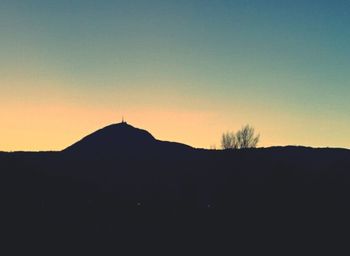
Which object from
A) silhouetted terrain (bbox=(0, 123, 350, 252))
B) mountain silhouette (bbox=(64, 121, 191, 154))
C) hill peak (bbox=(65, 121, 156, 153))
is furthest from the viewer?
hill peak (bbox=(65, 121, 156, 153))

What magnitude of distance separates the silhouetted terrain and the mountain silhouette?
25.4 metres

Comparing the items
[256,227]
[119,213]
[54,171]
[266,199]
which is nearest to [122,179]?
[54,171]

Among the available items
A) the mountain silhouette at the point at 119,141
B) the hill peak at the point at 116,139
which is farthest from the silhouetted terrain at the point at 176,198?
the hill peak at the point at 116,139

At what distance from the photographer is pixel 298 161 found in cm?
7431

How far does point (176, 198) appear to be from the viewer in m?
52.1

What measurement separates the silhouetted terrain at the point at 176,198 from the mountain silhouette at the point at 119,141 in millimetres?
25400

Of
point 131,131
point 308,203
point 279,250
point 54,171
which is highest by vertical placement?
point 131,131

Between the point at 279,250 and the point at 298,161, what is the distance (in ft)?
152

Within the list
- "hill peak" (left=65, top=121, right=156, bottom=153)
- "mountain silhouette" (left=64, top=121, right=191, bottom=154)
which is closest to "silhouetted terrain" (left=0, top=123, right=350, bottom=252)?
"mountain silhouette" (left=64, top=121, right=191, bottom=154)

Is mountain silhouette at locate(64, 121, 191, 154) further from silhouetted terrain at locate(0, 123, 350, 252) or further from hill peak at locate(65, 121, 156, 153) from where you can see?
silhouetted terrain at locate(0, 123, 350, 252)

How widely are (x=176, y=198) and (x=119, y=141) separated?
58.4 metres

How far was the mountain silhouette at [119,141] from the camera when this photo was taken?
104 meters

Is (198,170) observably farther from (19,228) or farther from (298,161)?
(19,228)

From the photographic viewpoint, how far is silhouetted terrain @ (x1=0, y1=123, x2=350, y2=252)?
34812 mm
